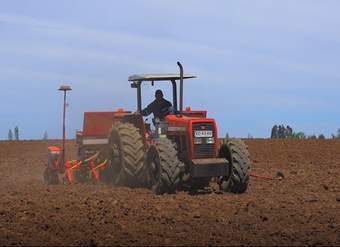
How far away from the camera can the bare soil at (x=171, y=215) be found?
7.30m

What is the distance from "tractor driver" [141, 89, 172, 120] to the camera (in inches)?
488

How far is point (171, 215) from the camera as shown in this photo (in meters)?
8.74

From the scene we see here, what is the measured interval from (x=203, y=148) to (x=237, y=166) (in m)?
0.70

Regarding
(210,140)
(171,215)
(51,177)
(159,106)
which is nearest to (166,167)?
(210,140)

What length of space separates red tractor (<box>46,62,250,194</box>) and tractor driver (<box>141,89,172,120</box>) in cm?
14

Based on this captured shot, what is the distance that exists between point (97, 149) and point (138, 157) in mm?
2358

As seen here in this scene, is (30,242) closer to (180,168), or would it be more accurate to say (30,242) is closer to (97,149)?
(180,168)

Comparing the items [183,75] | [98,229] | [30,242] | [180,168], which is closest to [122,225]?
[98,229]

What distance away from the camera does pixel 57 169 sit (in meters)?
14.0

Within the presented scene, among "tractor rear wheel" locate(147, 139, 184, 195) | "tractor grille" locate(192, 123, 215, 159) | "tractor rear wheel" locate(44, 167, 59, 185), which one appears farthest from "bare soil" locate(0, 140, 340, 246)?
"tractor grille" locate(192, 123, 215, 159)

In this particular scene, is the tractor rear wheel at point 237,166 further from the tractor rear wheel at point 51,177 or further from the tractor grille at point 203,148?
the tractor rear wheel at point 51,177

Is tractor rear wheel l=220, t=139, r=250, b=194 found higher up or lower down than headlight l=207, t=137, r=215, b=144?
lower down

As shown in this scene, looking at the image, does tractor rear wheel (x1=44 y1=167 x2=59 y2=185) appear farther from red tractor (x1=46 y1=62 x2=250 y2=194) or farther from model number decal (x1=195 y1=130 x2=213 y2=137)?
model number decal (x1=195 y1=130 x2=213 y2=137)

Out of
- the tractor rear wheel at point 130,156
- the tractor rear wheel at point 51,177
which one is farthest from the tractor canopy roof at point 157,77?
the tractor rear wheel at point 51,177
